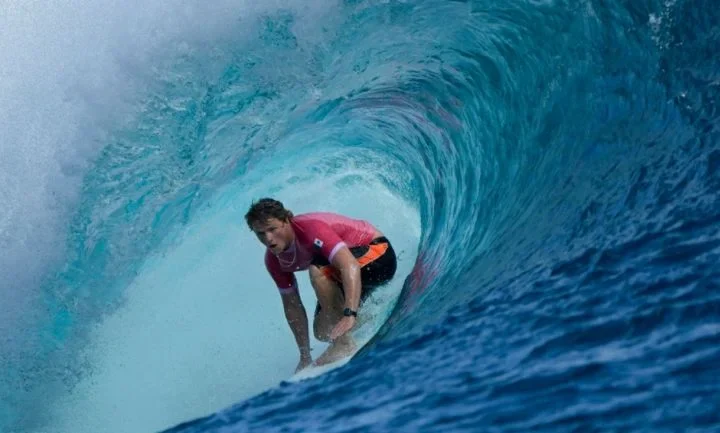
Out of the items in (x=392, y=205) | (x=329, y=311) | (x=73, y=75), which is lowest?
(x=329, y=311)

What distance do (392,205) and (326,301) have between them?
4.21 m

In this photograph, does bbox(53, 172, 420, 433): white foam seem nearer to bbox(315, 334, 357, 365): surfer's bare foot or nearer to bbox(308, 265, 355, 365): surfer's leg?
bbox(308, 265, 355, 365): surfer's leg

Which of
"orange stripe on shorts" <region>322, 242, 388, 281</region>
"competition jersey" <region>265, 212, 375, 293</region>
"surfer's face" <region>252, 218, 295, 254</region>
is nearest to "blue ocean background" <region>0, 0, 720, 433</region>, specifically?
"orange stripe on shorts" <region>322, 242, 388, 281</region>

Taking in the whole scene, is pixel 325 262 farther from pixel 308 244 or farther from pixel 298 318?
pixel 298 318

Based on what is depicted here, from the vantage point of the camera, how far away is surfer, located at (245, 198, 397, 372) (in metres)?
4.29

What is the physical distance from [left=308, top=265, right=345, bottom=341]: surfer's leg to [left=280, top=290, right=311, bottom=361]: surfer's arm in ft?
0.39

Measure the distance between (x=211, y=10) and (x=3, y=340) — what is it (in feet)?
9.99

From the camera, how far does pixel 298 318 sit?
16.0ft

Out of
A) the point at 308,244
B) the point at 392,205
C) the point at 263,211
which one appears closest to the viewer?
the point at 263,211

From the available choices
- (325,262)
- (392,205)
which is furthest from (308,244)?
(392,205)

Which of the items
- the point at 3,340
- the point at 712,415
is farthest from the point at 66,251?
the point at 712,415

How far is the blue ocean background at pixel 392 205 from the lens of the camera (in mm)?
3115

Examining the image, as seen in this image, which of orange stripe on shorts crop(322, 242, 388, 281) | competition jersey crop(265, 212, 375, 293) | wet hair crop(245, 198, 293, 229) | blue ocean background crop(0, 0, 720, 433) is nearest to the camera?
blue ocean background crop(0, 0, 720, 433)

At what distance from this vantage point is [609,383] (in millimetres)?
2688
